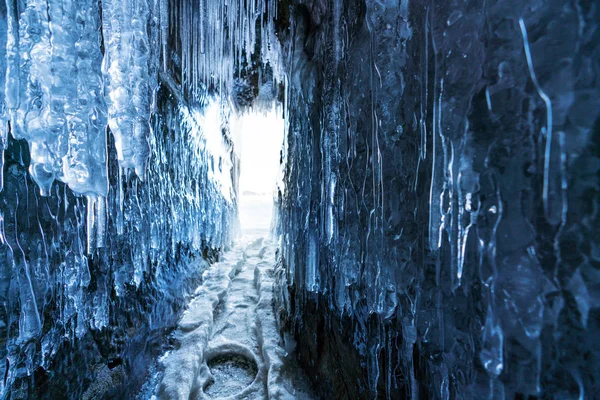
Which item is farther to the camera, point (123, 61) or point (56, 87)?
point (123, 61)

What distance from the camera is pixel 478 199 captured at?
0.95 m

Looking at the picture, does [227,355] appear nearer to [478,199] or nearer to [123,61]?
[123,61]

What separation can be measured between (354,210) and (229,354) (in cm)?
320

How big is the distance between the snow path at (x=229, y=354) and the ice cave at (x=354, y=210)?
3cm

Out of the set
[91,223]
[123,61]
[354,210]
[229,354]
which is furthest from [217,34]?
[229,354]

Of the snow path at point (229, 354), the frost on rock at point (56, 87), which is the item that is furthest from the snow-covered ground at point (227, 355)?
the frost on rock at point (56, 87)

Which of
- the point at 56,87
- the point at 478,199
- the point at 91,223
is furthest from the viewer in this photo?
the point at 91,223

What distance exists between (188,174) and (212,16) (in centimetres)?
294

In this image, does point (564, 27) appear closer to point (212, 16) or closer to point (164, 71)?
point (164, 71)

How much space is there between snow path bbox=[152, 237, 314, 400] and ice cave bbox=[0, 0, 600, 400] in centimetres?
3

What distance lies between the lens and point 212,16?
4.21 metres

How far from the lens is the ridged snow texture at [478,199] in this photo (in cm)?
71

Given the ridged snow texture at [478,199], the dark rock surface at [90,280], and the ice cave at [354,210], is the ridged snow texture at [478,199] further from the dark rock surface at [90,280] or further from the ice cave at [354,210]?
the dark rock surface at [90,280]

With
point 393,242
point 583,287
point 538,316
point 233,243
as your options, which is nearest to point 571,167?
point 583,287
